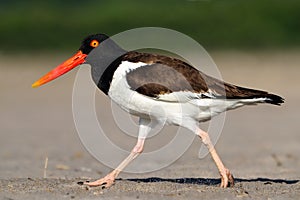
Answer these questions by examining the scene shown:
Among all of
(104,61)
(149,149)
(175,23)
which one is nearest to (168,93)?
(104,61)

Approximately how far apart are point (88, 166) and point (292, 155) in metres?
3.32

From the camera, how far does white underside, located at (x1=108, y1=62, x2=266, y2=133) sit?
25.8 feet

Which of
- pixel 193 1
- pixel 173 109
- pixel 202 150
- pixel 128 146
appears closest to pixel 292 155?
pixel 202 150

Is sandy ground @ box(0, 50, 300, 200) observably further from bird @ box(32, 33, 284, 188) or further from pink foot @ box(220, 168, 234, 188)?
bird @ box(32, 33, 284, 188)

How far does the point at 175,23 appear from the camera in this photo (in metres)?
33.8

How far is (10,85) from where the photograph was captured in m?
A: 26.0

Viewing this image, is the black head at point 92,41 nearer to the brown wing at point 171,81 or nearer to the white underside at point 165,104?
the brown wing at point 171,81

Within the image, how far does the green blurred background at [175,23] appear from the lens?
→ 33.2 metres

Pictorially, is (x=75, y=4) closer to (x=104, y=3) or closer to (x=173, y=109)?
(x=104, y=3)

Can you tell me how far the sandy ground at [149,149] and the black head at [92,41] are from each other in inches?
58.4

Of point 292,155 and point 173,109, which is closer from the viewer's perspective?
point 173,109

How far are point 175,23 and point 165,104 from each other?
26.1 metres

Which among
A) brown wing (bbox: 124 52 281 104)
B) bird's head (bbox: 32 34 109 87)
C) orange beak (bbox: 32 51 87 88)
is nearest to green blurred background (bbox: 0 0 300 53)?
orange beak (bbox: 32 51 87 88)

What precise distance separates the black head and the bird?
0.93ft
